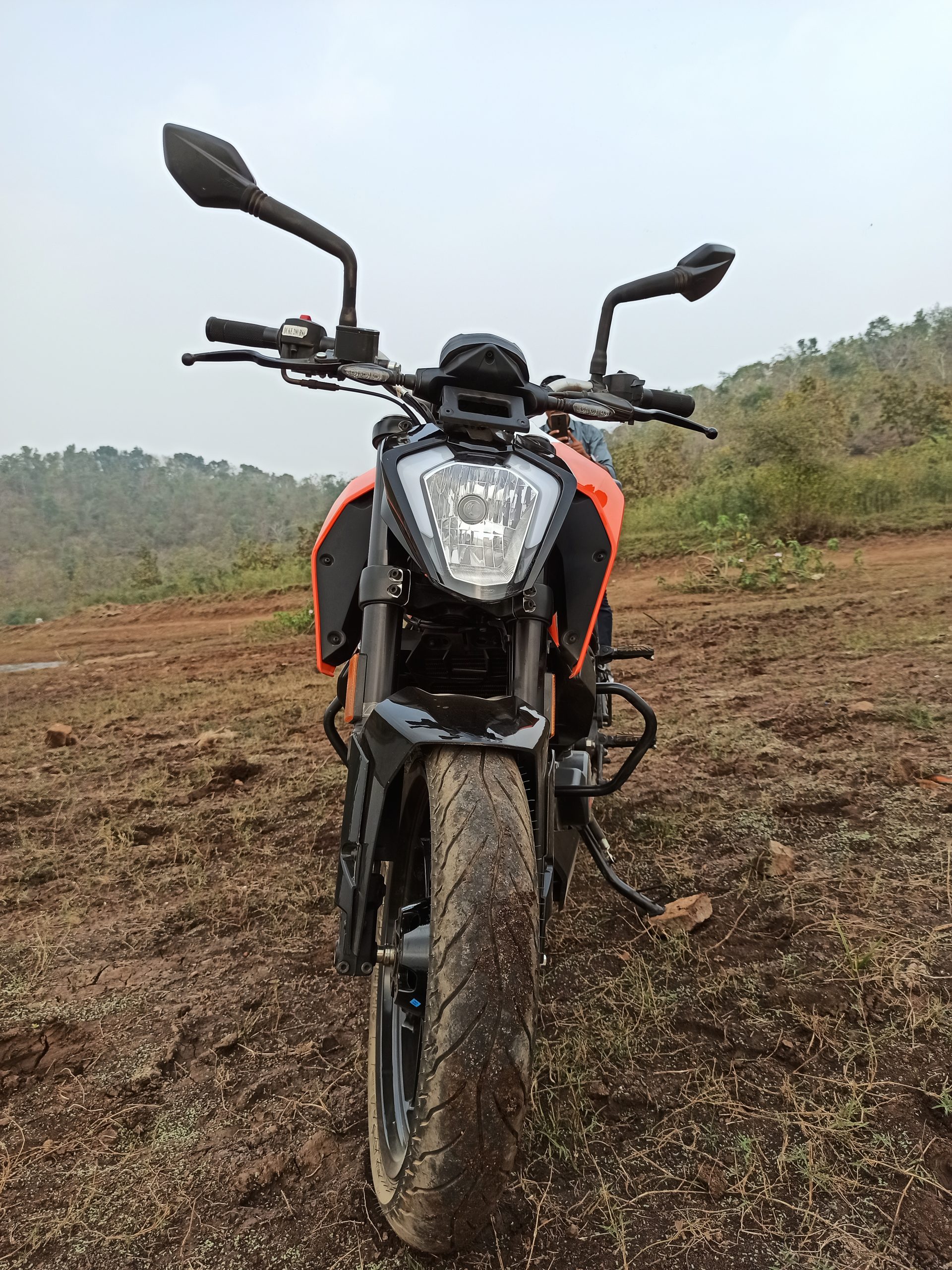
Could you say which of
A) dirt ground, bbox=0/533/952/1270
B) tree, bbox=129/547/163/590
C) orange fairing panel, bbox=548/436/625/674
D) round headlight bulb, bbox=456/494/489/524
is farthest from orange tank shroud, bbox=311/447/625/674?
tree, bbox=129/547/163/590

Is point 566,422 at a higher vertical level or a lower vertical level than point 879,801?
higher

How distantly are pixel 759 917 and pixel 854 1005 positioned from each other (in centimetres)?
43

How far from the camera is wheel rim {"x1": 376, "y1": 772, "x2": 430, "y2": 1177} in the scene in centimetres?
129

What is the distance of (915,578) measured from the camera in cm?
789

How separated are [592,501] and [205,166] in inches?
40.7

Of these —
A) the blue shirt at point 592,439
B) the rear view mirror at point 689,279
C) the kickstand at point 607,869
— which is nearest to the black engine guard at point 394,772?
the kickstand at point 607,869

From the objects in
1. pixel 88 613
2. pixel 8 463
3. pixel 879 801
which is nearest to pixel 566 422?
pixel 879 801

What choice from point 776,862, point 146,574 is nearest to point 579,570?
point 776,862

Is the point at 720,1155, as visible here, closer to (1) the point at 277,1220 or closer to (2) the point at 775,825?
(1) the point at 277,1220

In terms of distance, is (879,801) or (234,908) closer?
(234,908)

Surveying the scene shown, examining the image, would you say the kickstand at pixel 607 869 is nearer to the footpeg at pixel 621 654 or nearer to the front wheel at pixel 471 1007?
the footpeg at pixel 621 654

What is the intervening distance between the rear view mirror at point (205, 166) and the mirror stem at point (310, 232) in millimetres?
24

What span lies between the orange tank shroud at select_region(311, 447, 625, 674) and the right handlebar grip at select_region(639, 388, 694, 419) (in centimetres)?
35

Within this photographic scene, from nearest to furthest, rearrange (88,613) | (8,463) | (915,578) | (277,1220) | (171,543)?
(277,1220) < (915,578) < (88,613) < (171,543) < (8,463)
